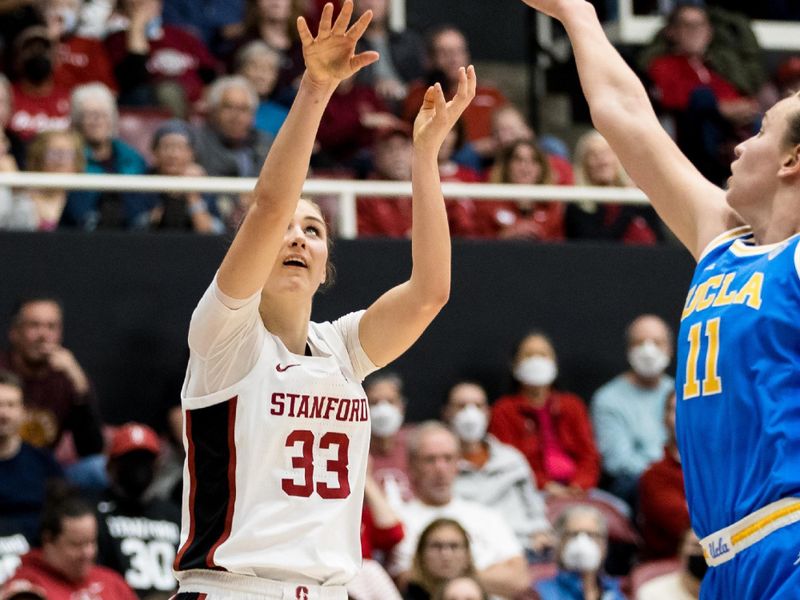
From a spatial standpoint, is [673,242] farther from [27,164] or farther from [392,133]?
[27,164]

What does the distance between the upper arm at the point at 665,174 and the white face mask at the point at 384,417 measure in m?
4.73

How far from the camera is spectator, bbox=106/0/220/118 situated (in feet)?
35.1

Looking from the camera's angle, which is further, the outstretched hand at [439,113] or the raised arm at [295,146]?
the outstretched hand at [439,113]

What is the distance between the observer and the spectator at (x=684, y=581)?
312 inches

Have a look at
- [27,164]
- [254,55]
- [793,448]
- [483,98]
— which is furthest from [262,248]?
[483,98]

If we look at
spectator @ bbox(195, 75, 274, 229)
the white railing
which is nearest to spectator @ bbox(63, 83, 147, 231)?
the white railing

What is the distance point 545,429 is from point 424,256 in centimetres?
526

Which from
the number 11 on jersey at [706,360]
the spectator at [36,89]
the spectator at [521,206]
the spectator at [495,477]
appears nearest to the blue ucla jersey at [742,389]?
the number 11 on jersey at [706,360]

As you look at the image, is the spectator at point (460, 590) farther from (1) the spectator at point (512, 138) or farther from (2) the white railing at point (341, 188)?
(1) the spectator at point (512, 138)

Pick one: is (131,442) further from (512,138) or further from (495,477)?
(512,138)

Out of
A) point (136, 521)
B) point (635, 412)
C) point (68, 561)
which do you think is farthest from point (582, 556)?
point (68, 561)

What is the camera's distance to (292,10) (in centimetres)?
1149

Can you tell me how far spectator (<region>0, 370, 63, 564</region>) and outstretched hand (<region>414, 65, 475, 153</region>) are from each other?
4.11 meters

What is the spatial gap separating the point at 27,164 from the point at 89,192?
17.4 inches
